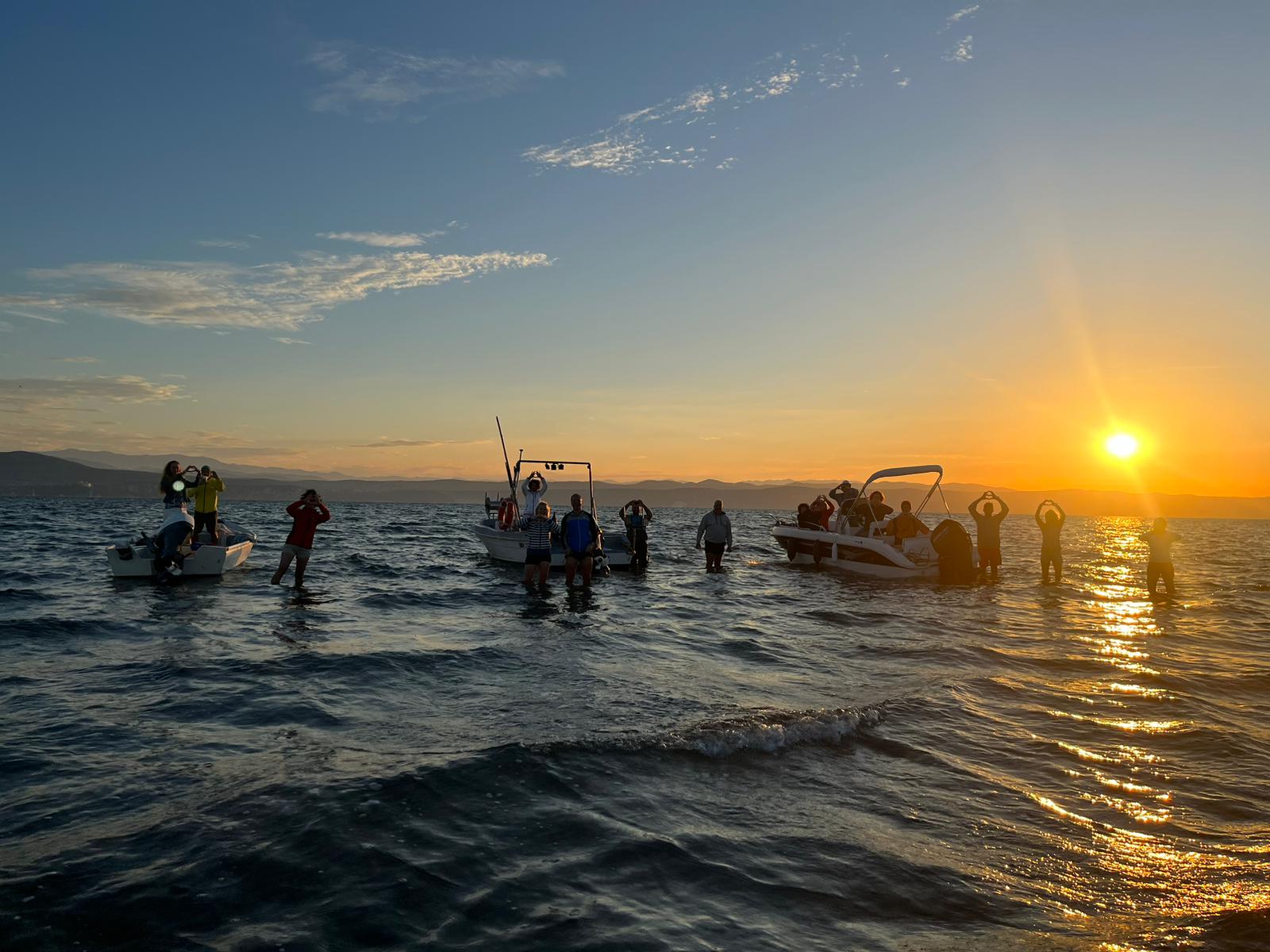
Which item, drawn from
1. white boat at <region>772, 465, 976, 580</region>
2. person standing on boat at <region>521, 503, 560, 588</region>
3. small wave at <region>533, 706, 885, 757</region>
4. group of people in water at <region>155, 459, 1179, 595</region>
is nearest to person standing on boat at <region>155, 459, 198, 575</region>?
group of people in water at <region>155, 459, 1179, 595</region>

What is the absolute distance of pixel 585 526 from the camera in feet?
61.3

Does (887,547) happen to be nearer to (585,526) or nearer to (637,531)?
(637,531)

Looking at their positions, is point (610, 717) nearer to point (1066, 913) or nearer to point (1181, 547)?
point (1066, 913)

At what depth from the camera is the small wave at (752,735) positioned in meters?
6.84

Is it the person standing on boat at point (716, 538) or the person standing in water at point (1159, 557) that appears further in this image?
the person standing on boat at point (716, 538)

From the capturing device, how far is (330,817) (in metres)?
5.25

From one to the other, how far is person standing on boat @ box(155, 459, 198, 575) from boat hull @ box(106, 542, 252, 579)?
222mm

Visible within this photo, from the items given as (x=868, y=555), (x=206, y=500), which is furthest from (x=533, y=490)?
(x=868, y=555)

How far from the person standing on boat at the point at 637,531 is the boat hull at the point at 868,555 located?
249 inches

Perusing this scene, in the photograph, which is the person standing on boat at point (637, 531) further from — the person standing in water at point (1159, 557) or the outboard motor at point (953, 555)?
the person standing in water at point (1159, 557)

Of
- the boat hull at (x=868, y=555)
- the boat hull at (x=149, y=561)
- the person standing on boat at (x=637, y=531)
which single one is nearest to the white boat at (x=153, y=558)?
the boat hull at (x=149, y=561)

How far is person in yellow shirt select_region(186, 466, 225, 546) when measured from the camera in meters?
19.0

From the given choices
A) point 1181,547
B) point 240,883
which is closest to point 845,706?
point 240,883

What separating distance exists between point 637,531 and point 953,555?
30.7 feet
